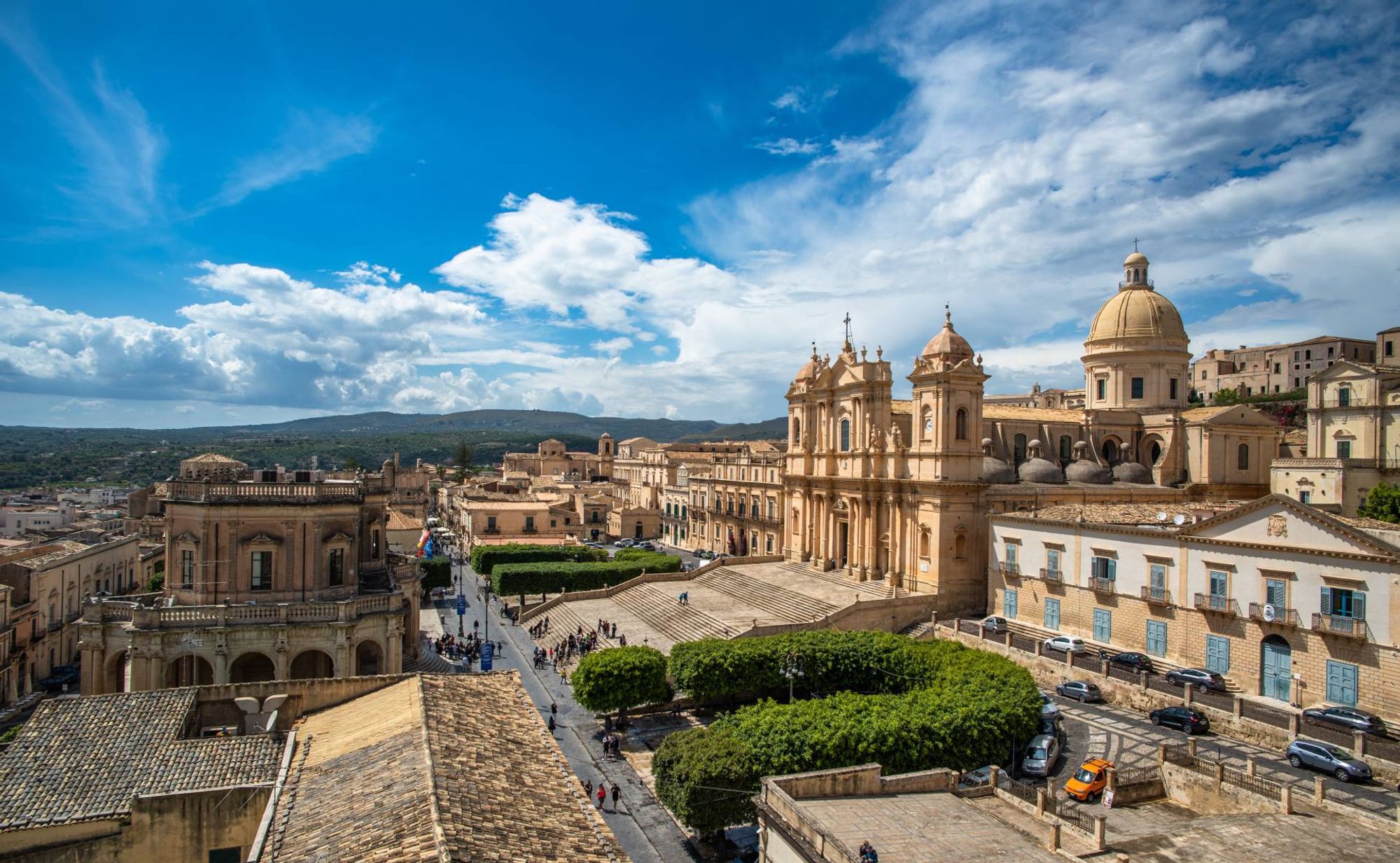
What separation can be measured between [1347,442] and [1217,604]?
27645mm

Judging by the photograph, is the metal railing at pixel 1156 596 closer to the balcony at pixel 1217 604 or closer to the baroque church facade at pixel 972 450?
the balcony at pixel 1217 604

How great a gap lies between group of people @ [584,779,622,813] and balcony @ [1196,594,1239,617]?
22.4 m

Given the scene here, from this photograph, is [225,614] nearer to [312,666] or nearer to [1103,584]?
[312,666]

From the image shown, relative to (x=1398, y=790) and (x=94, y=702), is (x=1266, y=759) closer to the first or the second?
(x=1398, y=790)

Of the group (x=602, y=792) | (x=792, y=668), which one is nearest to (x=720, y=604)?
(x=792, y=668)

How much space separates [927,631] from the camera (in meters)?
40.3

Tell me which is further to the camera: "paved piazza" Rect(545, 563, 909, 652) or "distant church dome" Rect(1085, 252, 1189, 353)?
"distant church dome" Rect(1085, 252, 1189, 353)

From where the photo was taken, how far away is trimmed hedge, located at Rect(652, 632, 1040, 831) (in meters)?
21.0

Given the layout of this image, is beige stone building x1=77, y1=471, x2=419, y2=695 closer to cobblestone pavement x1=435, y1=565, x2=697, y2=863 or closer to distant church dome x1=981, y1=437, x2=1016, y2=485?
cobblestone pavement x1=435, y1=565, x2=697, y2=863

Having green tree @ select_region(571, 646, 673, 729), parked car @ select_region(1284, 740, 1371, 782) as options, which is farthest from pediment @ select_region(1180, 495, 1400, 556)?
green tree @ select_region(571, 646, 673, 729)

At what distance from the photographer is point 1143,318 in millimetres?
55156

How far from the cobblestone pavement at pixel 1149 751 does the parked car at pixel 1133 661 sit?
2.35m

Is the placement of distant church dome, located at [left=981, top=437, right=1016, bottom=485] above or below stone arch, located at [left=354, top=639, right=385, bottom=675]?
above

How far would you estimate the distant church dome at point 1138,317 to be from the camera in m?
54.9
